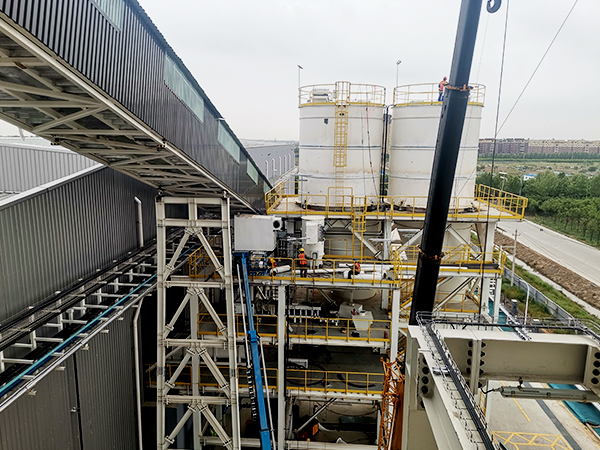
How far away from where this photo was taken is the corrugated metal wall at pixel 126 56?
544 cm

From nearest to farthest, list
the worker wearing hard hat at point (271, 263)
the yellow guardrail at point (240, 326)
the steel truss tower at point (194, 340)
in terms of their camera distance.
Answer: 1. the steel truss tower at point (194, 340)
2. the worker wearing hard hat at point (271, 263)
3. the yellow guardrail at point (240, 326)

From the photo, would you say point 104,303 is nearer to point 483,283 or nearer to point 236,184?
point 236,184

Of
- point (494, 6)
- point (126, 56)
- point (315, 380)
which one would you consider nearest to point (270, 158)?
point (315, 380)

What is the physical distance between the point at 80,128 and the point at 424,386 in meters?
8.51

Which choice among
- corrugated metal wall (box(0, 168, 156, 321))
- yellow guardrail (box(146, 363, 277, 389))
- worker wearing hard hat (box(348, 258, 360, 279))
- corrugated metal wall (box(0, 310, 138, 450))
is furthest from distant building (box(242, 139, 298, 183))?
corrugated metal wall (box(0, 310, 138, 450))

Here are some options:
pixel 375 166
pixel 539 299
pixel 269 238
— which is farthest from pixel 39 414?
pixel 539 299

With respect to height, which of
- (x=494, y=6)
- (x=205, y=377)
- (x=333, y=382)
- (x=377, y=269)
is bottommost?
(x=205, y=377)

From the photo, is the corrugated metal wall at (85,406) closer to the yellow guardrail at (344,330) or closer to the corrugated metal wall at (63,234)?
the corrugated metal wall at (63,234)

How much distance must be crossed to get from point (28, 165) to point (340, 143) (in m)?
12.5

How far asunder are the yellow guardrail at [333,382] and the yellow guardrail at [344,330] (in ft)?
4.32

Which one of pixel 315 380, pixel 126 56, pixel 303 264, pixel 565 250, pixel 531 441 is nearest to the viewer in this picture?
pixel 126 56

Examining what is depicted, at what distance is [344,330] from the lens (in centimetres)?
1683

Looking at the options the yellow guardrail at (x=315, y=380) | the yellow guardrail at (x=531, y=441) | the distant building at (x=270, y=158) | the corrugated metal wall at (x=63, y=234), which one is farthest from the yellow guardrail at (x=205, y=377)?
the distant building at (x=270, y=158)

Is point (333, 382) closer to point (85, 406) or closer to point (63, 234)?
point (85, 406)
